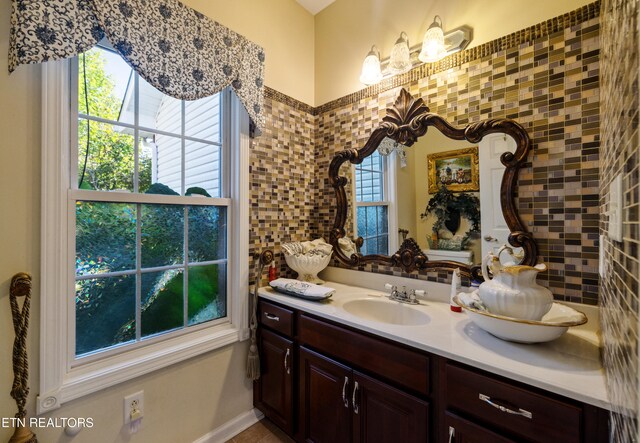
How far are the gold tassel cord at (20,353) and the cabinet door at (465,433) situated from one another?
4.90ft

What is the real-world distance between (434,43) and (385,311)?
4.82 feet

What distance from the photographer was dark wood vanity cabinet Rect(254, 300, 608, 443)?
2.46ft

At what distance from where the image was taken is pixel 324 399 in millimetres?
1316

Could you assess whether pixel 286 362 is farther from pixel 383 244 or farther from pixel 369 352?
pixel 383 244

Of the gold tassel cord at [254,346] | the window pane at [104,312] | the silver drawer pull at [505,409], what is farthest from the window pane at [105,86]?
the silver drawer pull at [505,409]

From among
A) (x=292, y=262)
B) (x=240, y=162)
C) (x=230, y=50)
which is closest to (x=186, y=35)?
(x=230, y=50)

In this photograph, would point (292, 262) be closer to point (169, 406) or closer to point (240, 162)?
point (240, 162)

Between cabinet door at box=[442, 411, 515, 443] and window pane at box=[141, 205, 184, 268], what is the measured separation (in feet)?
4.65

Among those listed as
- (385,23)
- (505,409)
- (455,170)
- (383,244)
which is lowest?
(505,409)

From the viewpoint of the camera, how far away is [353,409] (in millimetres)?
1192

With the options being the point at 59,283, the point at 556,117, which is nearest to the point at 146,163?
the point at 59,283

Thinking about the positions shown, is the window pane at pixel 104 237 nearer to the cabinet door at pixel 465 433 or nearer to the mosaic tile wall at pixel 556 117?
the cabinet door at pixel 465 433

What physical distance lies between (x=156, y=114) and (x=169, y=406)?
1520 millimetres

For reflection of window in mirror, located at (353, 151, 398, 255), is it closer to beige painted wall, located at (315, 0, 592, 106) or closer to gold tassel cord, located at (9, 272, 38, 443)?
beige painted wall, located at (315, 0, 592, 106)
